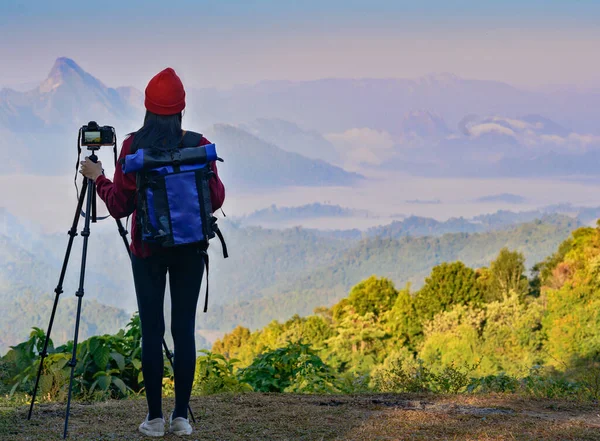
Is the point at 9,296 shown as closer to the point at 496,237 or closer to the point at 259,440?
the point at 496,237

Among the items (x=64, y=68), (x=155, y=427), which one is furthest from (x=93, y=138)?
(x=64, y=68)

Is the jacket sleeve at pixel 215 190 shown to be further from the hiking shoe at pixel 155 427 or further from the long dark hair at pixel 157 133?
the hiking shoe at pixel 155 427

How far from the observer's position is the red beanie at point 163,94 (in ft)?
14.0

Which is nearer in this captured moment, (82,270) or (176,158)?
(176,158)

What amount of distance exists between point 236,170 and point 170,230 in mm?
175002

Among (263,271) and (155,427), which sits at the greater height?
(263,271)

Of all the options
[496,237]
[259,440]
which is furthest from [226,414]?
[496,237]

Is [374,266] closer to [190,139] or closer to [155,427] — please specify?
[155,427]

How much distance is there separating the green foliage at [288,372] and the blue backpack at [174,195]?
2724 mm

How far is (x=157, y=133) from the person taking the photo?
14.2 ft

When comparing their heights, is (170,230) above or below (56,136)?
below

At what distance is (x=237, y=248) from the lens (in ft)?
634

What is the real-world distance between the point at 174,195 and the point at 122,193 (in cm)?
28

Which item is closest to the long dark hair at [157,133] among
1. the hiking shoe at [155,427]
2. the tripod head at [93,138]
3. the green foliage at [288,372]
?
the tripod head at [93,138]
